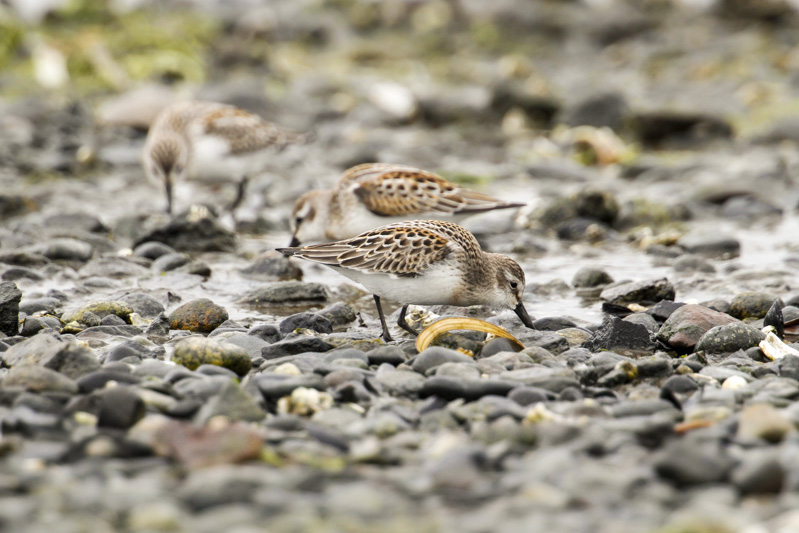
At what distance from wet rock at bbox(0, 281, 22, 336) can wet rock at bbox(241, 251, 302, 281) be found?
268cm

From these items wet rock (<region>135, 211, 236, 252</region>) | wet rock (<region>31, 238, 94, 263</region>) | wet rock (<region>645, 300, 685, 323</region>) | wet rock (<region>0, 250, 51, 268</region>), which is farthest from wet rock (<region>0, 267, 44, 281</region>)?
wet rock (<region>645, 300, 685, 323</region>)

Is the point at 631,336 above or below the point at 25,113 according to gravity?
below

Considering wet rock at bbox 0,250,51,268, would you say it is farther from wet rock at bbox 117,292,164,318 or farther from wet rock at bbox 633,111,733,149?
wet rock at bbox 633,111,733,149

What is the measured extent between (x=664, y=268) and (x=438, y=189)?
7.73ft

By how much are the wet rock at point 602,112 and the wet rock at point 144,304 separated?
11.1 meters

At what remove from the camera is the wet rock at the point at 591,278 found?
820 cm

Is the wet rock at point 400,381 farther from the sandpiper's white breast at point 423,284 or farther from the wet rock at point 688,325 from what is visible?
the wet rock at point 688,325

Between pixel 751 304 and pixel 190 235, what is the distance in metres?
5.46

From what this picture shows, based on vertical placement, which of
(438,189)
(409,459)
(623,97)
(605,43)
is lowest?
(409,459)

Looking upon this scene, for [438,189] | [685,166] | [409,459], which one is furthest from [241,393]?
[685,166]

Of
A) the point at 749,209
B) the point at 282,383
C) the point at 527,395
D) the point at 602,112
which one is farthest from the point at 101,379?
the point at 602,112

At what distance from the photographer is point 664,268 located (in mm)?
8906

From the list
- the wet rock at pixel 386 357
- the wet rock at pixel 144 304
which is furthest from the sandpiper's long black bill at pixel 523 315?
the wet rock at pixel 144 304

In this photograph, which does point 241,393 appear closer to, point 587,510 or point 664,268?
point 587,510
